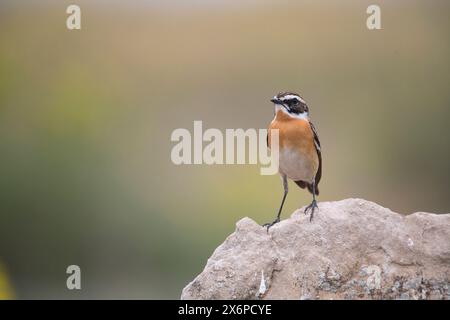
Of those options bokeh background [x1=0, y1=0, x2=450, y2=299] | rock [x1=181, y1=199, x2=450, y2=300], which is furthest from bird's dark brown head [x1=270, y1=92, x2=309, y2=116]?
bokeh background [x1=0, y1=0, x2=450, y2=299]

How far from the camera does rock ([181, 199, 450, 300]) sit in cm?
629

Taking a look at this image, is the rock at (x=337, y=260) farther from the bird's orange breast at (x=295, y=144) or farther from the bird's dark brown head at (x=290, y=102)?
the bird's dark brown head at (x=290, y=102)

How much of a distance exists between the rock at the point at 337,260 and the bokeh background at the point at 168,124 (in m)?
5.32

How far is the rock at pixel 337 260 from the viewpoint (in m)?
6.29

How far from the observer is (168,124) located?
13.6m

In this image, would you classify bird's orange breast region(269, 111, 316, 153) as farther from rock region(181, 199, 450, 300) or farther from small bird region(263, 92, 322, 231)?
rock region(181, 199, 450, 300)

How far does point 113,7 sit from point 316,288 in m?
9.76

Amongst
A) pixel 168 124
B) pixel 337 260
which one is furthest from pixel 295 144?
pixel 168 124

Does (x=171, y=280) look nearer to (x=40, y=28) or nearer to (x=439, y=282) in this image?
(x=40, y=28)

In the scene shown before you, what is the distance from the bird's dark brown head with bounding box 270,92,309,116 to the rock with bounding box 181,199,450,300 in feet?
5.23

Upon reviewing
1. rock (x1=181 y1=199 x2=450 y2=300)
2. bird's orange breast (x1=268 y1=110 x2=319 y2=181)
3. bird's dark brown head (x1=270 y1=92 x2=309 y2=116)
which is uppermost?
bird's dark brown head (x1=270 y1=92 x2=309 y2=116)

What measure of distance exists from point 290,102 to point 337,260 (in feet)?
6.91

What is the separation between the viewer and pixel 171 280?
12.2 m

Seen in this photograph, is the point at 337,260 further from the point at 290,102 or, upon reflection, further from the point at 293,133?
the point at 290,102
